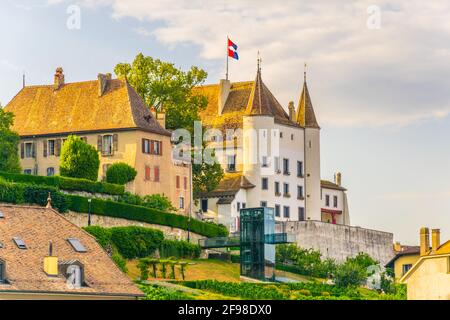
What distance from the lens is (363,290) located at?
3622 inches

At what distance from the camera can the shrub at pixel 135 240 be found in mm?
83375

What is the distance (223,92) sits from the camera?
395ft

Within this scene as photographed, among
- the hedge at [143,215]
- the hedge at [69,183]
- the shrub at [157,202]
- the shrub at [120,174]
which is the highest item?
the shrub at [120,174]

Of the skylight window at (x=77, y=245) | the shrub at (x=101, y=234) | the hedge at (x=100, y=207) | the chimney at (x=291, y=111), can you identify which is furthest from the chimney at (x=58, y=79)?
the skylight window at (x=77, y=245)

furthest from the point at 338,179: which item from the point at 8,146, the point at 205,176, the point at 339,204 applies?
the point at 8,146

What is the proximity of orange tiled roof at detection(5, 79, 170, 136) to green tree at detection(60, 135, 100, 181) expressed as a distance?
7522mm

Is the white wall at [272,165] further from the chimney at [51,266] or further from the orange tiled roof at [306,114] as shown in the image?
the chimney at [51,266]

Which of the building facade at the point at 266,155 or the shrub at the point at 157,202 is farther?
the building facade at the point at 266,155

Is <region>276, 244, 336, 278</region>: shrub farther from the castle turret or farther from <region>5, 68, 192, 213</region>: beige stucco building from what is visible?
the castle turret

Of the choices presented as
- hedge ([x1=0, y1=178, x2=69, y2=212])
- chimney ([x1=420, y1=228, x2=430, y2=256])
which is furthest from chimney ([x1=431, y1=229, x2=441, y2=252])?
hedge ([x1=0, y1=178, x2=69, y2=212])

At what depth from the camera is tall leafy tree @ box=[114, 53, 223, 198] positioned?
107000 mm

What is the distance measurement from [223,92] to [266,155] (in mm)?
9814

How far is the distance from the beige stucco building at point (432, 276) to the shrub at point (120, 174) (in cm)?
2623
